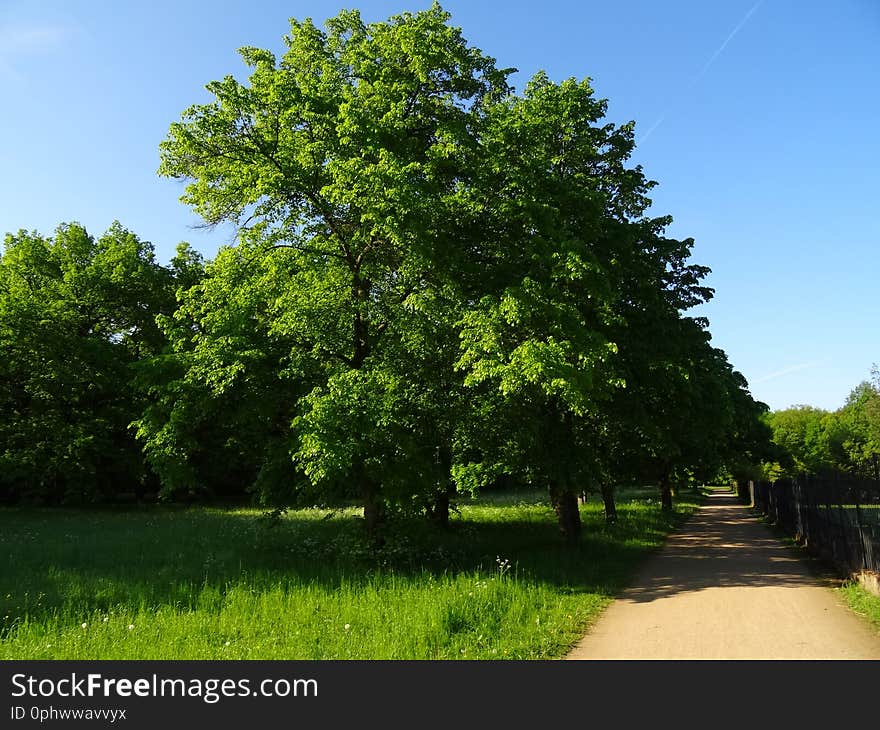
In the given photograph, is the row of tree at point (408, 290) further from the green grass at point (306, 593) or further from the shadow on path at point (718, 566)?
the shadow on path at point (718, 566)

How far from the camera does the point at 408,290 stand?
47.1ft

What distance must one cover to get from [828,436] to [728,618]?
317ft

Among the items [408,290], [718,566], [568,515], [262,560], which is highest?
[408,290]

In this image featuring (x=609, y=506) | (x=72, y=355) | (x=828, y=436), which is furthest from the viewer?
(x=828, y=436)

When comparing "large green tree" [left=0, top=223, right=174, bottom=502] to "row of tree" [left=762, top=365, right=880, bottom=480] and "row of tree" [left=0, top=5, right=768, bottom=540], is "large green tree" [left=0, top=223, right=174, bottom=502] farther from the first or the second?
"row of tree" [left=762, top=365, right=880, bottom=480]

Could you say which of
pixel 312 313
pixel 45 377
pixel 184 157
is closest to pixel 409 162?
pixel 312 313

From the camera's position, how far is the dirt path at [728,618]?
705 cm

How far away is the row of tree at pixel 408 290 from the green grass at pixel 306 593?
5.02 ft

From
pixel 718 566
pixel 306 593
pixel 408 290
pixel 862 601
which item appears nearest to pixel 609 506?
pixel 718 566

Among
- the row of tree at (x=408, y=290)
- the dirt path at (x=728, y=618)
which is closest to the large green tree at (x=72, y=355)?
the row of tree at (x=408, y=290)

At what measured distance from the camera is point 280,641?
7.42 metres

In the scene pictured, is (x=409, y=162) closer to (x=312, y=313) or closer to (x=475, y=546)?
(x=312, y=313)

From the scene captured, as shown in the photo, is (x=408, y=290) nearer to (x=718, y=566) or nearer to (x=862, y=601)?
(x=718, y=566)
